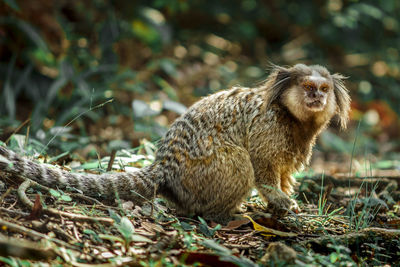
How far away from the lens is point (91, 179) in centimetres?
404

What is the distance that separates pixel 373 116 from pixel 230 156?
9.45 m

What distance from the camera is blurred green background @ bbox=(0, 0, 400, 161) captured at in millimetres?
7949

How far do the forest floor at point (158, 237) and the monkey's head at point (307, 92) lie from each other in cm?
109

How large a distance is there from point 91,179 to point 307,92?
2491 mm

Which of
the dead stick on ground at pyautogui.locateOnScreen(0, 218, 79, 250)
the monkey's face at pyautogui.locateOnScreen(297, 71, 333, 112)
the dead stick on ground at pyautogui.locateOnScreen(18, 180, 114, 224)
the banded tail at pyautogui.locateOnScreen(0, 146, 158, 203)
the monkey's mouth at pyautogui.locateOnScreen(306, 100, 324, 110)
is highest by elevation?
the monkey's face at pyautogui.locateOnScreen(297, 71, 333, 112)

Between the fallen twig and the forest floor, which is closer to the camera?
the fallen twig

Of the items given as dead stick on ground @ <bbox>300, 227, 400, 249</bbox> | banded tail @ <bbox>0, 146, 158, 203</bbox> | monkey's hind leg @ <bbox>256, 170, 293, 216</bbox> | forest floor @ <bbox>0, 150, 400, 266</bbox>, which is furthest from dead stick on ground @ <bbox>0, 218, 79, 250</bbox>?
monkey's hind leg @ <bbox>256, 170, 293, 216</bbox>

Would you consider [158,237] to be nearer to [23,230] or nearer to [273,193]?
[23,230]

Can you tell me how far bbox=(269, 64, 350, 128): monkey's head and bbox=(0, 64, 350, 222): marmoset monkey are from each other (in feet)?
0.04

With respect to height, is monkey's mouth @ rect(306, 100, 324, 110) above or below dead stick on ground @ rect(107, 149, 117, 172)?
above

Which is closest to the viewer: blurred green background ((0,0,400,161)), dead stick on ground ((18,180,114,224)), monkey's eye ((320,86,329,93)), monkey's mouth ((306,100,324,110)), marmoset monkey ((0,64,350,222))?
dead stick on ground ((18,180,114,224))

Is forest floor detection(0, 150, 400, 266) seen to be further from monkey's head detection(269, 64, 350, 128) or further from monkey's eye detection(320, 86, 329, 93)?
monkey's eye detection(320, 86, 329, 93)

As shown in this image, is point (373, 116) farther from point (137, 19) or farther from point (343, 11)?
point (137, 19)

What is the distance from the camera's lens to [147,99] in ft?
29.7
